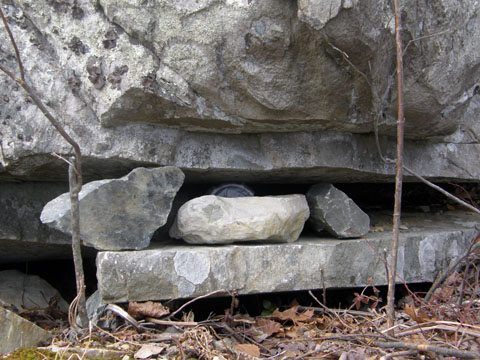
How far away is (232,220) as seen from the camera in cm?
219

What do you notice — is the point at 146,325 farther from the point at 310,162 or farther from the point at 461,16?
the point at 461,16

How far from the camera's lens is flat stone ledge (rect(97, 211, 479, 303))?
78.3 inches

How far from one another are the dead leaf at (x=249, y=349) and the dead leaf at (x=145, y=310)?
0.37m

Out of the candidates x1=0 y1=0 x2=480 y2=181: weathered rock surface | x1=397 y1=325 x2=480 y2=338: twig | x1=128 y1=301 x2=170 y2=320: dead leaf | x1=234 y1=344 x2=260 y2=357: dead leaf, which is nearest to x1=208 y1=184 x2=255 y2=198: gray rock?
x1=0 y1=0 x2=480 y2=181: weathered rock surface

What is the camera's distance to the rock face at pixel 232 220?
2182 millimetres

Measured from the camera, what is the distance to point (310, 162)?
8.08 ft

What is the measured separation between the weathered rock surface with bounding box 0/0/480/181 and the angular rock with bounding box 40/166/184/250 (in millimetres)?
155

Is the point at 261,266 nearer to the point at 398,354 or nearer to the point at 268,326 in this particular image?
the point at 268,326

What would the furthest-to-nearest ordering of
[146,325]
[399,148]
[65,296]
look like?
[65,296] < [146,325] < [399,148]

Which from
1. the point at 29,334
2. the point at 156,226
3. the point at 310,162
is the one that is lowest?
the point at 29,334

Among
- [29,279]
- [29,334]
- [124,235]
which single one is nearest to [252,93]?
[124,235]

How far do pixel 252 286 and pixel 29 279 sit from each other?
1.69m

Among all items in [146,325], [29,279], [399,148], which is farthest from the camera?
[29,279]

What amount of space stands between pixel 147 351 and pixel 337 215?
132 centimetres
